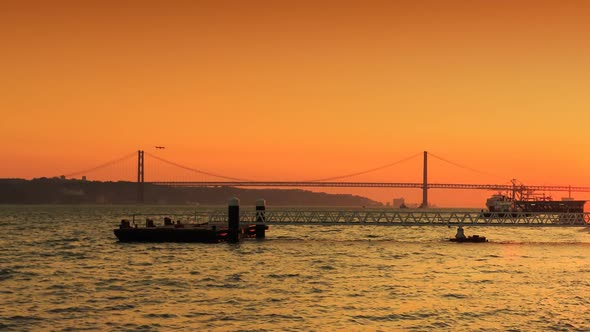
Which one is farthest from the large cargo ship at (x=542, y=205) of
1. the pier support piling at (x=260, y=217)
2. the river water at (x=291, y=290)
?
the river water at (x=291, y=290)

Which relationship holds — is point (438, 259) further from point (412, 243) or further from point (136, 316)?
point (136, 316)

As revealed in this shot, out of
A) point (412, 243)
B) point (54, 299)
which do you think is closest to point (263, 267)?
point (54, 299)

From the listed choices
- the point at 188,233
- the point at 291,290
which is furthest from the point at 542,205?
the point at 291,290

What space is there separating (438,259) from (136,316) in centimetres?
3298

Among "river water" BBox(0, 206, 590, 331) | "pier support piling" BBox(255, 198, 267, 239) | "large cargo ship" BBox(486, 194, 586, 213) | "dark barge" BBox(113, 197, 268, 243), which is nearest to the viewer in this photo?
"river water" BBox(0, 206, 590, 331)

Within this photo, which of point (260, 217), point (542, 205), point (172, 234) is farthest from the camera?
point (542, 205)

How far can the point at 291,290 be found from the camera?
1500 inches

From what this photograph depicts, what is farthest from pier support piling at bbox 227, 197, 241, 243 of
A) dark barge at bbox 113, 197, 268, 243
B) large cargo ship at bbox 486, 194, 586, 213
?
large cargo ship at bbox 486, 194, 586, 213

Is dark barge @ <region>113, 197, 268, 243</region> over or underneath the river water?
over

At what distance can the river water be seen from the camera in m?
29.2

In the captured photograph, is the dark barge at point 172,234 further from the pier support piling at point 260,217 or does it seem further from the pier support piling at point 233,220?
the pier support piling at point 260,217

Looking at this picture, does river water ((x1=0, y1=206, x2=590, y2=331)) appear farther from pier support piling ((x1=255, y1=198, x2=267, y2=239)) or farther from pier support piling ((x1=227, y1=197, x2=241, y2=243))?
pier support piling ((x1=255, y1=198, x2=267, y2=239))

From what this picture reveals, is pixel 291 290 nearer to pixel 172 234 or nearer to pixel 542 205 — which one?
pixel 172 234

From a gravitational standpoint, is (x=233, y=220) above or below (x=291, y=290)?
above
